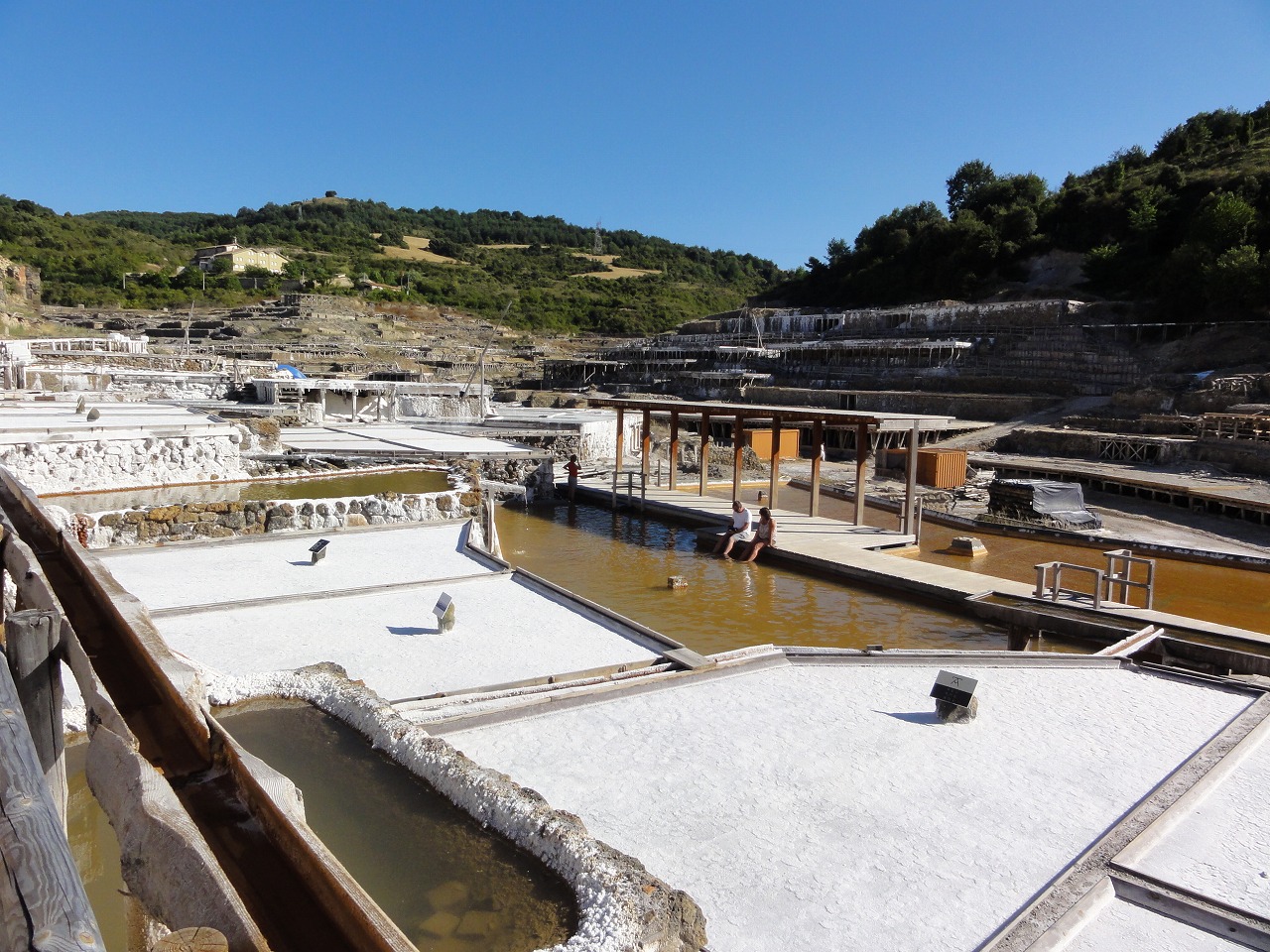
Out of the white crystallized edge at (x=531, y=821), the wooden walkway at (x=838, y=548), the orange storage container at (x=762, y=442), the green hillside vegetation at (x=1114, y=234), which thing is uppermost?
the green hillside vegetation at (x=1114, y=234)

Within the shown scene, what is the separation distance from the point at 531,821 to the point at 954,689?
3934 mm

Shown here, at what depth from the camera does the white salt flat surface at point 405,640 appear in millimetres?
7699

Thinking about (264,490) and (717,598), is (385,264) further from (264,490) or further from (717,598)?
(717,598)

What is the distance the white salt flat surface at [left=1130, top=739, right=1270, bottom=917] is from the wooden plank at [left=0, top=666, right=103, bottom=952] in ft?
17.1

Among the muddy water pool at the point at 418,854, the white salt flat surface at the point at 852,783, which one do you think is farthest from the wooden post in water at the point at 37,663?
the white salt flat surface at the point at 852,783

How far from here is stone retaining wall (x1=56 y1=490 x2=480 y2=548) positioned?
40.8ft

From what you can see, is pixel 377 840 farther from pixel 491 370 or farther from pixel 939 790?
pixel 491 370

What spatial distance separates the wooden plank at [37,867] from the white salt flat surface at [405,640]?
550 cm

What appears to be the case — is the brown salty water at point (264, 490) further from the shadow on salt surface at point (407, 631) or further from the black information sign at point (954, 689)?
the black information sign at point (954, 689)

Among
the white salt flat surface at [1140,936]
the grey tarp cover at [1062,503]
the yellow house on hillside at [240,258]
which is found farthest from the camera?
the yellow house on hillside at [240,258]

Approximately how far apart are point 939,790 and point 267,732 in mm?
4810

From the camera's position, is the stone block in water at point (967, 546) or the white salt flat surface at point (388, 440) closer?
the stone block in water at point (967, 546)

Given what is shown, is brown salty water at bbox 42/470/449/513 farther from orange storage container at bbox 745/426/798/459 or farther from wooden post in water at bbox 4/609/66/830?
orange storage container at bbox 745/426/798/459

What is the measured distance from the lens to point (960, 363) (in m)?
48.9
